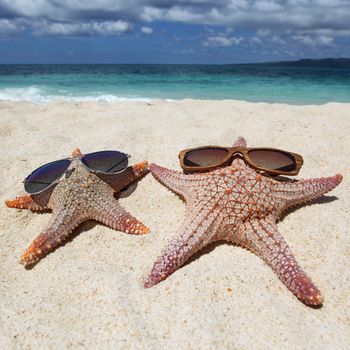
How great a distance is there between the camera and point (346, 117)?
18.9ft

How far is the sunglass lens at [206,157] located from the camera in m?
3.08

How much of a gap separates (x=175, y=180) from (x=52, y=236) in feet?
3.85

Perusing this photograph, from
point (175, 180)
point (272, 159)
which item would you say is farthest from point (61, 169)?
point (272, 159)

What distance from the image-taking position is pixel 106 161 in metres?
3.22

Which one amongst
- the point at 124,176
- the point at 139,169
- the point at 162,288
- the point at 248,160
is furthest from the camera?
the point at 139,169

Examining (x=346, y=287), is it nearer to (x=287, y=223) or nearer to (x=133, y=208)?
(x=287, y=223)

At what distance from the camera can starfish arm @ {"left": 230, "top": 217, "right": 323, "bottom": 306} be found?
2170 mm

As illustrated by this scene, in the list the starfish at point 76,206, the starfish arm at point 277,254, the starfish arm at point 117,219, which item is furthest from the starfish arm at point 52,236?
the starfish arm at point 277,254

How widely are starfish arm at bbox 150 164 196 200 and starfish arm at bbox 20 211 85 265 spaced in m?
0.87

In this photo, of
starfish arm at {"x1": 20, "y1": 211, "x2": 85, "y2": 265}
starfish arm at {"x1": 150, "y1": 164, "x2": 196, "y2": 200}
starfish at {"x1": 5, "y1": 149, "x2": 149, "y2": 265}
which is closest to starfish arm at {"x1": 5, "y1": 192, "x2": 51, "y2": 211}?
starfish at {"x1": 5, "y1": 149, "x2": 149, "y2": 265}

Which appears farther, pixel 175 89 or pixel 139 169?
pixel 175 89

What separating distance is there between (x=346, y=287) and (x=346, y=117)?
13.6 ft

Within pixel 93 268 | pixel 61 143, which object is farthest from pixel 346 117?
pixel 93 268

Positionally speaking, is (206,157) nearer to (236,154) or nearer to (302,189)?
(236,154)
